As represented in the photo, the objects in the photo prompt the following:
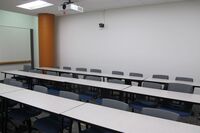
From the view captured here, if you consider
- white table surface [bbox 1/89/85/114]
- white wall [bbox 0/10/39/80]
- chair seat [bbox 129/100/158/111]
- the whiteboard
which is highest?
white wall [bbox 0/10/39/80]

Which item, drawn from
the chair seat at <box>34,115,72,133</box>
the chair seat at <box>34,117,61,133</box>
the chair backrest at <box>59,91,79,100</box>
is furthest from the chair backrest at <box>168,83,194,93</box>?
the chair seat at <box>34,117,61,133</box>

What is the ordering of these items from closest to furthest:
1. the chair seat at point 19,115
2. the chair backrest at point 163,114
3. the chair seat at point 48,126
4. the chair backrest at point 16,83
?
the chair backrest at point 163,114 → the chair seat at point 48,126 → the chair seat at point 19,115 → the chair backrest at point 16,83

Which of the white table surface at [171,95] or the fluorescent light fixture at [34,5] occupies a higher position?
the fluorescent light fixture at [34,5]

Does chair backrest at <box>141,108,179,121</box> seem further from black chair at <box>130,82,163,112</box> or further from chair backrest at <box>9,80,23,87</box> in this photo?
chair backrest at <box>9,80,23,87</box>

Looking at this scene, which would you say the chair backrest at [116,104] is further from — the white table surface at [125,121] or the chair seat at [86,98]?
the chair seat at [86,98]

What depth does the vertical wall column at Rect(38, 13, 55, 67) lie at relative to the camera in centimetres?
705

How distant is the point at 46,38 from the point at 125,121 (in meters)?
6.03

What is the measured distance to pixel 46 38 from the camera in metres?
7.12

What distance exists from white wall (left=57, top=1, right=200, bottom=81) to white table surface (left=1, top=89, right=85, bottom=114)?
3.67 meters

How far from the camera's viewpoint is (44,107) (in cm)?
236

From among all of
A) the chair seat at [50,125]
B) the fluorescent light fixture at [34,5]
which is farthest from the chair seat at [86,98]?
the fluorescent light fixture at [34,5]

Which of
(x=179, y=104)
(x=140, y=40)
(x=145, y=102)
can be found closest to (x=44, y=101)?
(x=145, y=102)

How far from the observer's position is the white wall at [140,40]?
4969mm

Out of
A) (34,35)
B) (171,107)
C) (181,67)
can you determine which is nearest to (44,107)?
(171,107)
